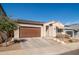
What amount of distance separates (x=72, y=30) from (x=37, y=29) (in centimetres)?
155

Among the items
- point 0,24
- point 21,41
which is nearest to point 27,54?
point 21,41

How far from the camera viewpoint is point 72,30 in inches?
635

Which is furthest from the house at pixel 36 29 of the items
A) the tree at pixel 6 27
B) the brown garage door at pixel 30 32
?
the tree at pixel 6 27

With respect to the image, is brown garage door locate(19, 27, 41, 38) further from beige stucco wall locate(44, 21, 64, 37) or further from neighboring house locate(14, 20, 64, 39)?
beige stucco wall locate(44, 21, 64, 37)

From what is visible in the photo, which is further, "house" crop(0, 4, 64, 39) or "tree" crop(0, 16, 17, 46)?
"house" crop(0, 4, 64, 39)

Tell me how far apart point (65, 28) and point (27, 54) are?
2.04 m

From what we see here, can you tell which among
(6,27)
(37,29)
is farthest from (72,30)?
(6,27)

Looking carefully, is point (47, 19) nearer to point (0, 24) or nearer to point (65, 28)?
point (65, 28)

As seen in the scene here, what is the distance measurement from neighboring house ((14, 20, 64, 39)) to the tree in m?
0.24

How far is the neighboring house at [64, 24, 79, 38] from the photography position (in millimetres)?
15820

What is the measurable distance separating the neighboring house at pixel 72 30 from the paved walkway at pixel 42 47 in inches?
17.1

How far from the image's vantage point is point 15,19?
51.4ft

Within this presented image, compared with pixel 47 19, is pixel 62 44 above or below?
below

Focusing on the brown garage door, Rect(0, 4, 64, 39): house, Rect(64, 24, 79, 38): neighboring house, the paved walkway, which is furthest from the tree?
Rect(64, 24, 79, 38): neighboring house
